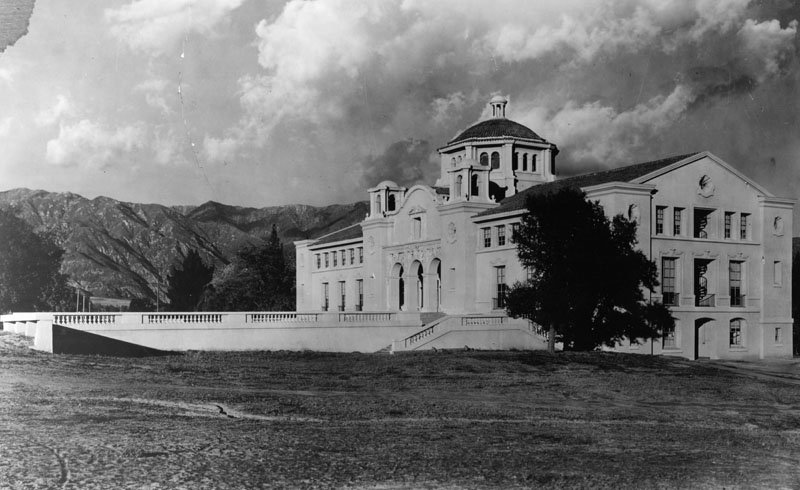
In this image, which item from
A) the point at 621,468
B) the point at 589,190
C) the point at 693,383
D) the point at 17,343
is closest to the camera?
the point at 621,468

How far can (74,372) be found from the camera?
2484 cm

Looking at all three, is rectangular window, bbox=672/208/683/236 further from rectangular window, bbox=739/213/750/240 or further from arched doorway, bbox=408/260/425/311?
arched doorway, bbox=408/260/425/311

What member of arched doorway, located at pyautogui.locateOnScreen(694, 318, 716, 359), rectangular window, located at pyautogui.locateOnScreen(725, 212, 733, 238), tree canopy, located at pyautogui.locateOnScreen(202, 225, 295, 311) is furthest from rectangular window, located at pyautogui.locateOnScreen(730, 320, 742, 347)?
tree canopy, located at pyautogui.locateOnScreen(202, 225, 295, 311)

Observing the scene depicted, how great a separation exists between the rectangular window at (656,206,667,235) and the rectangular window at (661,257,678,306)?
1382 mm

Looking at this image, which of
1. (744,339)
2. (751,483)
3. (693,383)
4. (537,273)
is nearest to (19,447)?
(751,483)

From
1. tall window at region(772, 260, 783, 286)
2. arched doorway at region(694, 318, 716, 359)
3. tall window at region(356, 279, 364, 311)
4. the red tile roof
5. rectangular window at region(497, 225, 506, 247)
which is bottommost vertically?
arched doorway at region(694, 318, 716, 359)

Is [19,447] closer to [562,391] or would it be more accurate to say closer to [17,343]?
[562,391]

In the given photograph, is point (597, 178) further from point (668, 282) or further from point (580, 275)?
point (580, 275)

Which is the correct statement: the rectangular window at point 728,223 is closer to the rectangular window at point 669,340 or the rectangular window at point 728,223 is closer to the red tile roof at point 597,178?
the red tile roof at point 597,178

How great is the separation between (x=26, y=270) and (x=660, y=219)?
59623 millimetres

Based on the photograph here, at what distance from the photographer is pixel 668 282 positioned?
46.8 metres

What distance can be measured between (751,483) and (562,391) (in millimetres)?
12573

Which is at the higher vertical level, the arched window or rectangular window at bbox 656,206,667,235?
rectangular window at bbox 656,206,667,235

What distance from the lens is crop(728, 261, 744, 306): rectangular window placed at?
161ft
